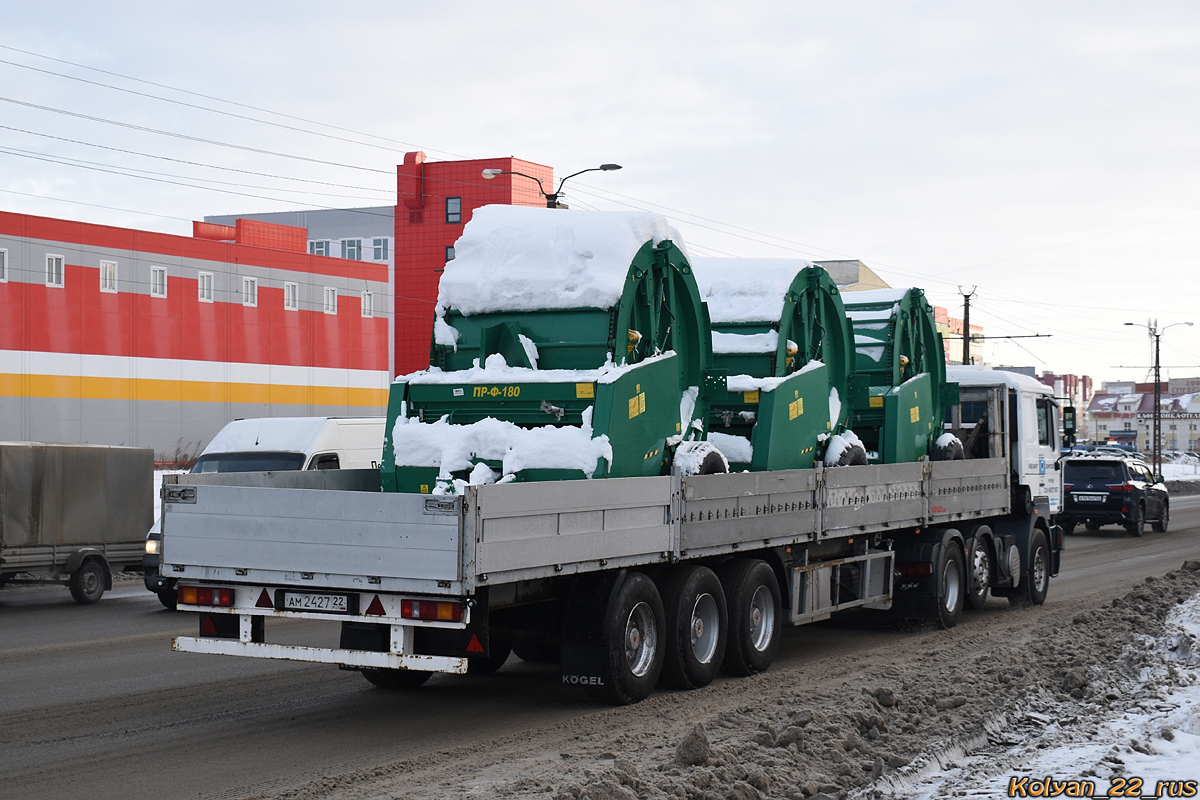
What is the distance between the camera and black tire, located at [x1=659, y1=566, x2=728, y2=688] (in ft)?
31.8

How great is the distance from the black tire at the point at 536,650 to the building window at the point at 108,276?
138ft

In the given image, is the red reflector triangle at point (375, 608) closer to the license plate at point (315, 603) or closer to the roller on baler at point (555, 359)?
the license plate at point (315, 603)

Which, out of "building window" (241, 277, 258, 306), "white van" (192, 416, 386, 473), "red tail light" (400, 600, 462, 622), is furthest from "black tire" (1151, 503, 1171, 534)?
"building window" (241, 277, 258, 306)

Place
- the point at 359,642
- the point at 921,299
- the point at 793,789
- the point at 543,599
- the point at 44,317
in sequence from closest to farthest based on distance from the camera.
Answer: the point at 793,789
the point at 359,642
the point at 543,599
the point at 921,299
the point at 44,317

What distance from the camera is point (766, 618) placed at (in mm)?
11062

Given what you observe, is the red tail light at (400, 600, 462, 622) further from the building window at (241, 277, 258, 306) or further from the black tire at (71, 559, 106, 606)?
the building window at (241, 277, 258, 306)

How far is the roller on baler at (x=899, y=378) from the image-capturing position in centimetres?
1448

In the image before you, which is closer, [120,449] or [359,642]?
[359,642]

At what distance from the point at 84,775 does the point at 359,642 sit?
1748 mm

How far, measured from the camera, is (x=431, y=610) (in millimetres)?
7938

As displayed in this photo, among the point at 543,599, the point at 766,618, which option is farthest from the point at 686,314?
the point at 543,599

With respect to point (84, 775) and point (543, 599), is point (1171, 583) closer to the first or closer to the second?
point (543, 599)

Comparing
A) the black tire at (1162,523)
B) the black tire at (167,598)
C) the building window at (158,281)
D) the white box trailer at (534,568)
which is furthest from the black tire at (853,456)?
the building window at (158,281)

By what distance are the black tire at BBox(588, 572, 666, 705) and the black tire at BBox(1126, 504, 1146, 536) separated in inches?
912
